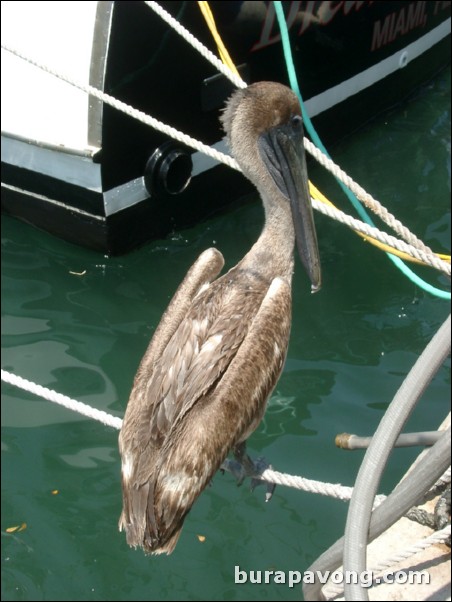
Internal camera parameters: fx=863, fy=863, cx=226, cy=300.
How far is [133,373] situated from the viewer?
530cm

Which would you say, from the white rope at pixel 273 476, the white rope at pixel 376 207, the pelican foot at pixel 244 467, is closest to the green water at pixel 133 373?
the pelican foot at pixel 244 467

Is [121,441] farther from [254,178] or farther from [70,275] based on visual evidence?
[70,275]

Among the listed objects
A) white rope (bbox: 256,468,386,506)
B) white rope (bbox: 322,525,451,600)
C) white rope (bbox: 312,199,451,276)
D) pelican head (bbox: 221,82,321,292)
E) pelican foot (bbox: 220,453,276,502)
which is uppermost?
pelican head (bbox: 221,82,321,292)

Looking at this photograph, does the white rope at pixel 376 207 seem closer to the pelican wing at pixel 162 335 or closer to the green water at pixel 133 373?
the pelican wing at pixel 162 335

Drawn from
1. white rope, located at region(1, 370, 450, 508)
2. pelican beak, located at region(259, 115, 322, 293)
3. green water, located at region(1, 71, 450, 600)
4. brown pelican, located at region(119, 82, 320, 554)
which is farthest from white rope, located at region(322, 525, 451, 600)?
green water, located at region(1, 71, 450, 600)

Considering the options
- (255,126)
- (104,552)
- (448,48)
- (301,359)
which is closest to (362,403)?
(301,359)

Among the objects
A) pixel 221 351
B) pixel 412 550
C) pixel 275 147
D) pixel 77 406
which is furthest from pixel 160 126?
pixel 412 550

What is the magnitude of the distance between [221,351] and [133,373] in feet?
7.01

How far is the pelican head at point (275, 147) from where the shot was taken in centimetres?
355

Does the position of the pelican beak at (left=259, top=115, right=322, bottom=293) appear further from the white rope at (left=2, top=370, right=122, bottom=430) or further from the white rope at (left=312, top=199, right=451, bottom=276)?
the white rope at (left=2, top=370, right=122, bottom=430)

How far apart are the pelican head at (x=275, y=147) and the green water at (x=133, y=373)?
143cm

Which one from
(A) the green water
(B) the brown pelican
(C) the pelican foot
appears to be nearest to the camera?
(B) the brown pelican

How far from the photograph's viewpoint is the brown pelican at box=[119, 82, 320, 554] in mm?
2963

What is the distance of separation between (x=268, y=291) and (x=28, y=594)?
194 cm
